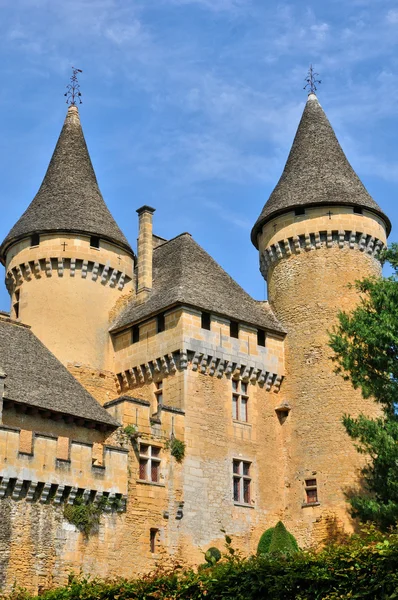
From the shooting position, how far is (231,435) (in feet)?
105

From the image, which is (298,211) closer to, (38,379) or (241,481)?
(241,481)

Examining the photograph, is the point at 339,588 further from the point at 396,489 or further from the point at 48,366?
the point at 48,366

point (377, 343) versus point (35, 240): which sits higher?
point (35, 240)

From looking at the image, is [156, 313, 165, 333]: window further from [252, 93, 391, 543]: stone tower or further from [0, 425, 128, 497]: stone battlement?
[0, 425, 128, 497]: stone battlement

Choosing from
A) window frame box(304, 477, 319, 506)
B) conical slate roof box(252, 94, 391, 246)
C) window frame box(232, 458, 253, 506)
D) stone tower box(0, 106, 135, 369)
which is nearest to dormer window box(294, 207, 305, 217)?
conical slate roof box(252, 94, 391, 246)

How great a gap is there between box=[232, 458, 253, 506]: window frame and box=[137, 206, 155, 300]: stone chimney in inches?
294

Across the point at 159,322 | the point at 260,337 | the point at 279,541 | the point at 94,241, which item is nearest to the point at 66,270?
the point at 94,241

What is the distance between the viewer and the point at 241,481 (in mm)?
31578

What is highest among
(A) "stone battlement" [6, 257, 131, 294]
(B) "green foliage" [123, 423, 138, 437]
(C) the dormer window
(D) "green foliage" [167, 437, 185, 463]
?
(C) the dormer window

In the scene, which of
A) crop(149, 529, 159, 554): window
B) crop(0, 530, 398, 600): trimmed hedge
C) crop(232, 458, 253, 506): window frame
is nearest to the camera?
crop(0, 530, 398, 600): trimmed hedge

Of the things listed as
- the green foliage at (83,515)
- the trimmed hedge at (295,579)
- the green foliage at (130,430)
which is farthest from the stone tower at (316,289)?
the trimmed hedge at (295,579)

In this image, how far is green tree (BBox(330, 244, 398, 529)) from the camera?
1014 inches

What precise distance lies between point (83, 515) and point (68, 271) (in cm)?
1102

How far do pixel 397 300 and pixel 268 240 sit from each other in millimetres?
10844
